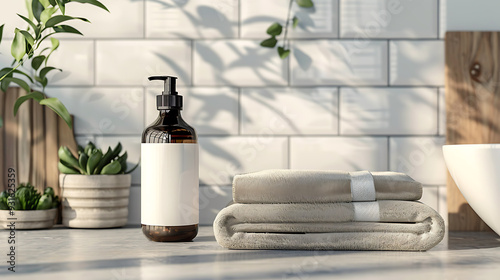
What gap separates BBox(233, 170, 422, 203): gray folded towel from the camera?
63 centimetres

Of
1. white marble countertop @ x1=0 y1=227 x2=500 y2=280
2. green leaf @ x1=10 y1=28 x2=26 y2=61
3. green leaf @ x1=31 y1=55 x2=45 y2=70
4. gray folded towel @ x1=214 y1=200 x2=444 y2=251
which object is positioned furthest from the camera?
green leaf @ x1=31 y1=55 x2=45 y2=70

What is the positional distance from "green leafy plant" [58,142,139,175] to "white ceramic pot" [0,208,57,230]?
8 centimetres

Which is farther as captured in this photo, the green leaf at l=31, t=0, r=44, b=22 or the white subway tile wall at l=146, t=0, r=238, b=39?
the white subway tile wall at l=146, t=0, r=238, b=39

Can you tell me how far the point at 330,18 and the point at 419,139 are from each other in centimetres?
30

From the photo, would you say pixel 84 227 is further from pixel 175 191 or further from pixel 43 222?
pixel 175 191

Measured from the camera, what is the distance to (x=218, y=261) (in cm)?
56

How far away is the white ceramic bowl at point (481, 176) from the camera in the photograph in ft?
2.18

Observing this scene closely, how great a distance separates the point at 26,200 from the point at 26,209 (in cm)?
2

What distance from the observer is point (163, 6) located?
2.99 feet

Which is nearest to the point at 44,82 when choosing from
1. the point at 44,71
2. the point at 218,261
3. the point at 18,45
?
the point at 44,71

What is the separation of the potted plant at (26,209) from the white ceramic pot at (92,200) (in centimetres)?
3

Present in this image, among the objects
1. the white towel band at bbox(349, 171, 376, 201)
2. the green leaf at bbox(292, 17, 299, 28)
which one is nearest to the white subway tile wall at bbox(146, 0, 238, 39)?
the green leaf at bbox(292, 17, 299, 28)

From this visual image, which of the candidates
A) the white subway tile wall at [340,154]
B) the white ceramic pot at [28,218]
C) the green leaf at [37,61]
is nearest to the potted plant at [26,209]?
the white ceramic pot at [28,218]

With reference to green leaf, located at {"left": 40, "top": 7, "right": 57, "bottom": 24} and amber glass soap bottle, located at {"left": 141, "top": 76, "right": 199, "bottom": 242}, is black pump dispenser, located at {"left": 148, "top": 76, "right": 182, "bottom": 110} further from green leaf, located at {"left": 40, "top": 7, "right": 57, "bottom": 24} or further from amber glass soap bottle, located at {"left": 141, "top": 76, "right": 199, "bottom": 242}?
green leaf, located at {"left": 40, "top": 7, "right": 57, "bottom": 24}
